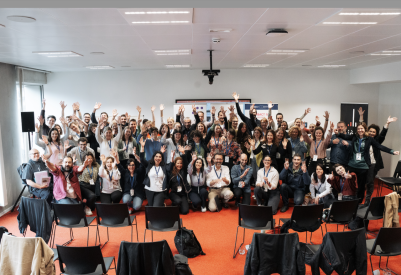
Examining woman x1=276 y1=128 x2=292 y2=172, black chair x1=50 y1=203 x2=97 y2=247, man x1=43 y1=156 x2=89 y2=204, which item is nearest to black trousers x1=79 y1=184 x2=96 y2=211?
man x1=43 y1=156 x2=89 y2=204

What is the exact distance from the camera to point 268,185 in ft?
19.2

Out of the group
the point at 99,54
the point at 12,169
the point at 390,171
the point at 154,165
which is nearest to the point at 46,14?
the point at 99,54

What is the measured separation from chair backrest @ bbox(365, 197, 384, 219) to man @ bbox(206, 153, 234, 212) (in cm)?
264

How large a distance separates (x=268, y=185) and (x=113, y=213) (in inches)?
124

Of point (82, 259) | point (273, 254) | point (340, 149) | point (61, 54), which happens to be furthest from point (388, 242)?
point (61, 54)

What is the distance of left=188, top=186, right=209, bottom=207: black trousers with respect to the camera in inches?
239

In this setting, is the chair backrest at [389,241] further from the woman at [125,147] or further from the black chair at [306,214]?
the woman at [125,147]

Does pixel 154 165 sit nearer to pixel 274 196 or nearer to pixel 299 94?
pixel 274 196

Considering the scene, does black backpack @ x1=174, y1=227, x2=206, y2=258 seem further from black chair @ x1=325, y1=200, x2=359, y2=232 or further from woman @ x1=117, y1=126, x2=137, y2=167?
woman @ x1=117, y1=126, x2=137, y2=167

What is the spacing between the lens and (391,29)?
3977 mm

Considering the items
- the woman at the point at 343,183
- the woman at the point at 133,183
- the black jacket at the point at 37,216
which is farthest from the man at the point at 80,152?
the woman at the point at 343,183

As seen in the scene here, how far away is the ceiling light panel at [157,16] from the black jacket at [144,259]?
97.1 inches

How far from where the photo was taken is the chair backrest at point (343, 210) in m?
4.25

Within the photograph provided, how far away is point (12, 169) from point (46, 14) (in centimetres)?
519
